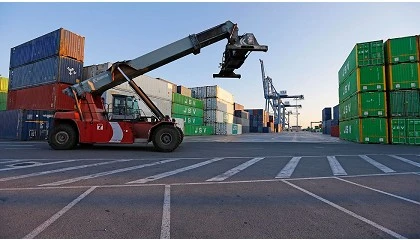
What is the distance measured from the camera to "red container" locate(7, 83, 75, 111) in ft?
67.3

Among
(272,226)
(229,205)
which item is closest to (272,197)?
(229,205)

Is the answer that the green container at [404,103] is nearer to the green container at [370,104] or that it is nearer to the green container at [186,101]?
the green container at [370,104]

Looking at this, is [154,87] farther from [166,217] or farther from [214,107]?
[166,217]

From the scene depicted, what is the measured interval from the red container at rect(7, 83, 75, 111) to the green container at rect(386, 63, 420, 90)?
2753 centimetres

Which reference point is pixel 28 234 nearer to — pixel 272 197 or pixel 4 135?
pixel 272 197

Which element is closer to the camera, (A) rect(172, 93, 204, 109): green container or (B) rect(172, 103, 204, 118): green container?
(B) rect(172, 103, 204, 118): green container

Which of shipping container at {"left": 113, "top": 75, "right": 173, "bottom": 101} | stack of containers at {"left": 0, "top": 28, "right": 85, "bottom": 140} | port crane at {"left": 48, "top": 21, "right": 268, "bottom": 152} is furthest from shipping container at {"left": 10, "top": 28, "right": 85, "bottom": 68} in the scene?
port crane at {"left": 48, "top": 21, "right": 268, "bottom": 152}

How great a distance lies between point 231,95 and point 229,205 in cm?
5499

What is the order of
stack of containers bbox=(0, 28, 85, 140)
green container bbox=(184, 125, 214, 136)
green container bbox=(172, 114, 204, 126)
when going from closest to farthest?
stack of containers bbox=(0, 28, 85, 140) → green container bbox=(172, 114, 204, 126) → green container bbox=(184, 125, 214, 136)

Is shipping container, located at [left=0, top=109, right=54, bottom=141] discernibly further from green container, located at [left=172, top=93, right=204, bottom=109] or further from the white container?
the white container

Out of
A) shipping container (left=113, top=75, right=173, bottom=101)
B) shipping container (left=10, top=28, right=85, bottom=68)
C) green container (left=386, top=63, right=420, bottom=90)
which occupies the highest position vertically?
shipping container (left=10, top=28, right=85, bottom=68)

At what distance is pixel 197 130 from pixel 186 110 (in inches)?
175

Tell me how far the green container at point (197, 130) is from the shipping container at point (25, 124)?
67.8 feet

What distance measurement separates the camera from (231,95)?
191ft
